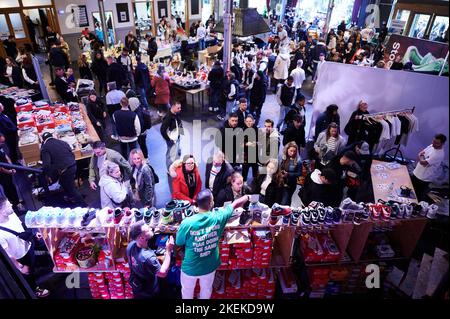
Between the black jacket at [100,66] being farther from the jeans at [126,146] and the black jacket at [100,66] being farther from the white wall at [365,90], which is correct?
the white wall at [365,90]

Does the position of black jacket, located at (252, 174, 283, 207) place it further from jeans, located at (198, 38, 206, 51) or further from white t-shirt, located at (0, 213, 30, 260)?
jeans, located at (198, 38, 206, 51)

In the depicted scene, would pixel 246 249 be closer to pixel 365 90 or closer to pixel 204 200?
pixel 204 200

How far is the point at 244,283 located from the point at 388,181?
8.55 ft

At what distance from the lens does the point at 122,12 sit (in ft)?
49.5

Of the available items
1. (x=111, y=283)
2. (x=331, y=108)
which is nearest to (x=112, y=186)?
(x=111, y=283)

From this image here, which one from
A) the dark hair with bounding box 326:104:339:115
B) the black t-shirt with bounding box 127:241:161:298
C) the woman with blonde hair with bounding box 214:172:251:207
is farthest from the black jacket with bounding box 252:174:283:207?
the dark hair with bounding box 326:104:339:115

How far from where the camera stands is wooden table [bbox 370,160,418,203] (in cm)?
429

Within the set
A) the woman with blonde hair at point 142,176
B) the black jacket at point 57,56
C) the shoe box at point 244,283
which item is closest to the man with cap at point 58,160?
the woman with blonde hair at point 142,176

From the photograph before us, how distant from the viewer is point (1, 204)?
10.1ft

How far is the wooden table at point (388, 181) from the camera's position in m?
4.29

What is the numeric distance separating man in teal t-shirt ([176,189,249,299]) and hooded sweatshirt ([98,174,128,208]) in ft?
5.08

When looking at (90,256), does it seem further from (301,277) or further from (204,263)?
(301,277)

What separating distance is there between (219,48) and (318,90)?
260 inches
